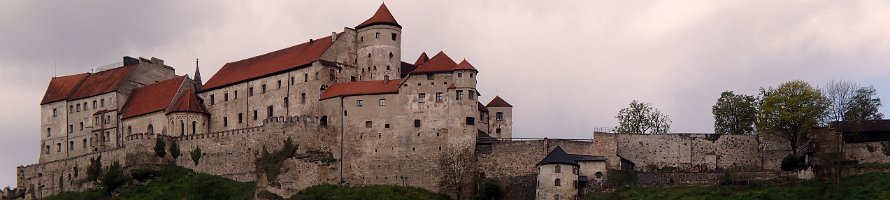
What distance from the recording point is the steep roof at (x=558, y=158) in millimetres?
116625

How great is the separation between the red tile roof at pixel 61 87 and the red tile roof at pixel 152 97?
779cm

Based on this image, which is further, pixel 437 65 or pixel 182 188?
pixel 182 188

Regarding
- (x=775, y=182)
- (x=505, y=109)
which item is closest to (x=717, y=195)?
(x=775, y=182)

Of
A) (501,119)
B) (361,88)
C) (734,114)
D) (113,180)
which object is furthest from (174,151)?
(734,114)

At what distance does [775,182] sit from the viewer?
116 m

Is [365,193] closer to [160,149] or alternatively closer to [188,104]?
[160,149]

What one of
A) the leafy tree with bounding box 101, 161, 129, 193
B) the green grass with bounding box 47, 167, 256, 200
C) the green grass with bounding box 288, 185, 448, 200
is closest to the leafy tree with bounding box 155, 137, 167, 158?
the green grass with bounding box 47, 167, 256, 200

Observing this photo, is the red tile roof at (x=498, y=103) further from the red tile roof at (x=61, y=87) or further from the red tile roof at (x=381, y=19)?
the red tile roof at (x=61, y=87)

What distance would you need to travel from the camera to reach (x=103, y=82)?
148 m

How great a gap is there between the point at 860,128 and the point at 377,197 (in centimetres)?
3632

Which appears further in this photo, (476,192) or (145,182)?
(145,182)

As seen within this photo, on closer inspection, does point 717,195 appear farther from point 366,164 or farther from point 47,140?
point 47,140

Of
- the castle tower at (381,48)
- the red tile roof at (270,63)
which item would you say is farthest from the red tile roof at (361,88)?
the red tile roof at (270,63)

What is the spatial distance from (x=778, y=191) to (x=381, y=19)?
35458mm
